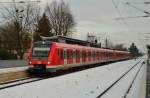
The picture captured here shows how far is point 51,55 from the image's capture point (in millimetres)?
30953

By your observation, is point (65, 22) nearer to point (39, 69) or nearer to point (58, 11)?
point (58, 11)

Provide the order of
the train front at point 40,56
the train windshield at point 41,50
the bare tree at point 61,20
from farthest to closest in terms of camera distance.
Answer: the bare tree at point 61,20
the train windshield at point 41,50
the train front at point 40,56

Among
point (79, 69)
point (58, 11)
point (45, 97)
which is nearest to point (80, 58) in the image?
point (79, 69)

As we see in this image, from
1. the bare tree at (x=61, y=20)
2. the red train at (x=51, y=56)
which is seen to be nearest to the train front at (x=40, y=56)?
the red train at (x=51, y=56)

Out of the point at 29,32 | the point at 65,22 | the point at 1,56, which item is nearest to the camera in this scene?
the point at 1,56

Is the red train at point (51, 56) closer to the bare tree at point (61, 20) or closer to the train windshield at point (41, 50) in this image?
the train windshield at point (41, 50)

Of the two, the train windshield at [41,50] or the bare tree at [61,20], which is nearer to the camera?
the train windshield at [41,50]

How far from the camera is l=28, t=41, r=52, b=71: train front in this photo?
30.7 metres

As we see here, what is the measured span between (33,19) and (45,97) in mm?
63418

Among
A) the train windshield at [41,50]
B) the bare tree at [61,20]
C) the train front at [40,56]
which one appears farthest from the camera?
the bare tree at [61,20]

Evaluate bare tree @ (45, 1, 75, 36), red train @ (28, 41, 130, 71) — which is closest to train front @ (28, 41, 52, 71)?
red train @ (28, 41, 130, 71)

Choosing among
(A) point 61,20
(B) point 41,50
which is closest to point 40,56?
(B) point 41,50

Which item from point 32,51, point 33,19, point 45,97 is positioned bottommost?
point 45,97

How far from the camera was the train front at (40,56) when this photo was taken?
3067cm
